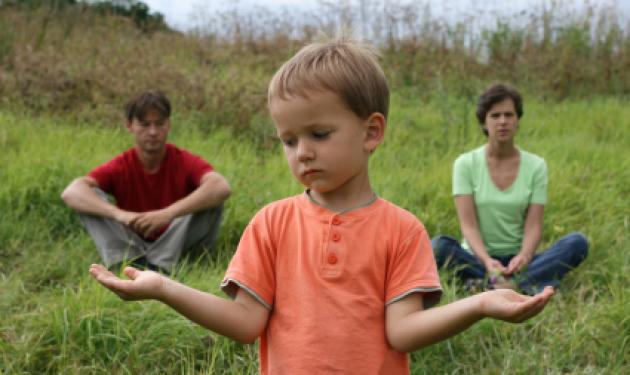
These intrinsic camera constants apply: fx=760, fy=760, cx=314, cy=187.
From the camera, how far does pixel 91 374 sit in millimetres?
2951

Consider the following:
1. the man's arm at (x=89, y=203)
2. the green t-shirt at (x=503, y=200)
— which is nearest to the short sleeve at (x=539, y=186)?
the green t-shirt at (x=503, y=200)

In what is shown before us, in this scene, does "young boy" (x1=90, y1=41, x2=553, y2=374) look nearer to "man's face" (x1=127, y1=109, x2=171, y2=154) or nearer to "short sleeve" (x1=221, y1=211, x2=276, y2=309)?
"short sleeve" (x1=221, y1=211, x2=276, y2=309)

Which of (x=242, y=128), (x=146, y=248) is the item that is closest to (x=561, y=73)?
(x=242, y=128)

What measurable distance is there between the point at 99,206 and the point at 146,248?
0.35 meters

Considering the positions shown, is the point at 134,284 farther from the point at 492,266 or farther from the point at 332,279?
the point at 492,266

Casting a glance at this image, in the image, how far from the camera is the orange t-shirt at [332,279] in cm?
168

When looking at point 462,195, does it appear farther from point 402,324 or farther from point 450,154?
point 402,324

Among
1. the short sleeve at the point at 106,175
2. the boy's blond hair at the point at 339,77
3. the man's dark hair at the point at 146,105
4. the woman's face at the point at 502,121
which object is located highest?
the boy's blond hair at the point at 339,77

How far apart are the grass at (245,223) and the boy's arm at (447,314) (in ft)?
4.14

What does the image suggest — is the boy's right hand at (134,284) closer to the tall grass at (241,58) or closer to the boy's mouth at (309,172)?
the boy's mouth at (309,172)

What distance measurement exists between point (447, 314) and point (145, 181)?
10.4 feet

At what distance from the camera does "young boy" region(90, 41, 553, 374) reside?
5.47ft

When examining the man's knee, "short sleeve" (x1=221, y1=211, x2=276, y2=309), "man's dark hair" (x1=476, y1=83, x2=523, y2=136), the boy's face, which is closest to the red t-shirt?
"man's dark hair" (x1=476, y1=83, x2=523, y2=136)

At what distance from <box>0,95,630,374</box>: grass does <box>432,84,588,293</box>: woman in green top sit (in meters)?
0.20
